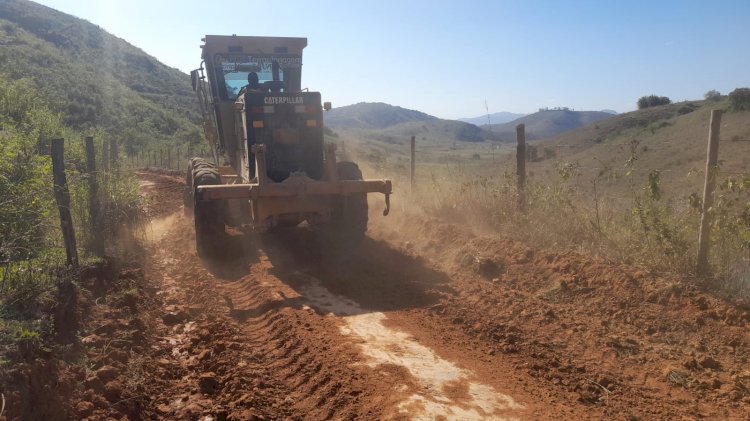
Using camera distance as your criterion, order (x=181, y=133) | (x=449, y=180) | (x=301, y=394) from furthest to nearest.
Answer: (x=181, y=133) → (x=449, y=180) → (x=301, y=394)

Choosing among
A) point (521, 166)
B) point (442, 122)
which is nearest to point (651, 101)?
point (521, 166)

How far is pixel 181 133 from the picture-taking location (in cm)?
3916

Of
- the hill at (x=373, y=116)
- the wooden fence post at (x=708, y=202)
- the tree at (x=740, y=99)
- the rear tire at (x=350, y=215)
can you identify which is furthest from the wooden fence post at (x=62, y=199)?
the hill at (x=373, y=116)

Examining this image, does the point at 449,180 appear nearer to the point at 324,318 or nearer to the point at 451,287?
the point at 451,287

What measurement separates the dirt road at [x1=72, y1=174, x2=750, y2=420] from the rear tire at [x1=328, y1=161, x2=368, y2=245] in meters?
0.57

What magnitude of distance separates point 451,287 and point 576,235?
100 inches

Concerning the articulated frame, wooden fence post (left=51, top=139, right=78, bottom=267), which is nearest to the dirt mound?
the articulated frame

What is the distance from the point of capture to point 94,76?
42.2 m

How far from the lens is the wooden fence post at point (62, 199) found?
628 centimetres

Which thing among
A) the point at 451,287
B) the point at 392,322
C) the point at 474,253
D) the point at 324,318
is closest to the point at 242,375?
the point at 324,318

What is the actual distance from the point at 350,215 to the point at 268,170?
59.4 inches

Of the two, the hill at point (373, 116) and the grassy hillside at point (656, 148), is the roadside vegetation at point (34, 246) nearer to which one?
the grassy hillside at point (656, 148)

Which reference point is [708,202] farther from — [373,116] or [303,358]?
[373,116]

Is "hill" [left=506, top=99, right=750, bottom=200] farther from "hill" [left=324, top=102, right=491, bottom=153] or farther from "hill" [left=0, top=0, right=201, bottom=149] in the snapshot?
"hill" [left=324, top=102, right=491, bottom=153]
